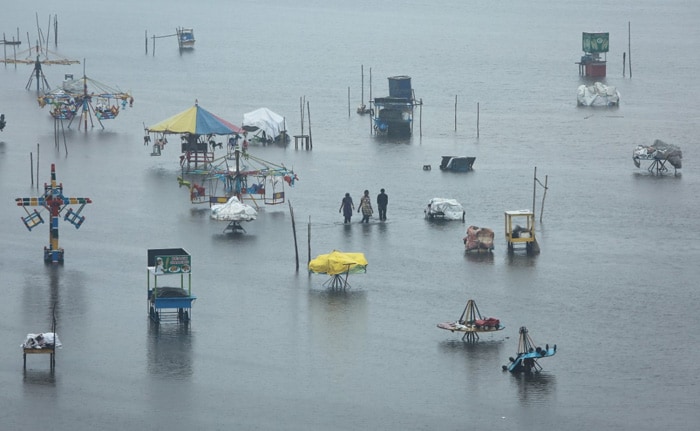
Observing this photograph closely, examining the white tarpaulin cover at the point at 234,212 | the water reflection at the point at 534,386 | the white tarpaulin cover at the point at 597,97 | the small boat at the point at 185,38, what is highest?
the small boat at the point at 185,38

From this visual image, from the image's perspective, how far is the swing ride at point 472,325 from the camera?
3406 cm

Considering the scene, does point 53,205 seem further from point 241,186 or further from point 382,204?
point 382,204

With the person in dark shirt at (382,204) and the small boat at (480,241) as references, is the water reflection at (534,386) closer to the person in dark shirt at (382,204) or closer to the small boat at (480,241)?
the small boat at (480,241)

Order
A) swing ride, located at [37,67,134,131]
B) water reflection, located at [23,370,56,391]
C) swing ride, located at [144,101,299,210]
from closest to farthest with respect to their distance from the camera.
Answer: water reflection, located at [23,370,56,391] < swing ride, located at [144,101,299,210] < swing ride, located at [37,67,134,131]

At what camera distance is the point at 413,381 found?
3147 cm

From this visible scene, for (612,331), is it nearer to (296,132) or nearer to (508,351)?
(508,351)

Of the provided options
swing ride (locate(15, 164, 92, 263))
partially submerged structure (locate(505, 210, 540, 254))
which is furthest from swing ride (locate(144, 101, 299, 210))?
partially submerged structure (locate(505, 210, 540, 254))

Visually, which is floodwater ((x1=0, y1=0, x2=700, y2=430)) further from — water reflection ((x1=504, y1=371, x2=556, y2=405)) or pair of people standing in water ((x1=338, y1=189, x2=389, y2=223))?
pair of people standing in water ((x1=338, y1=189, x2=389, y2=223))

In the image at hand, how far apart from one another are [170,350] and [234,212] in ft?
43.1

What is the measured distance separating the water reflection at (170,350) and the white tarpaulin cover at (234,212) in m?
10.7

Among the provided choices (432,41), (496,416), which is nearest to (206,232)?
(496,416)

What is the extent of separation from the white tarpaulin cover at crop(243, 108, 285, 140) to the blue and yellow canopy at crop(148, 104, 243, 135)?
8638mm

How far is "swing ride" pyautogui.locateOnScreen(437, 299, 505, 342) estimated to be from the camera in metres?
34.1

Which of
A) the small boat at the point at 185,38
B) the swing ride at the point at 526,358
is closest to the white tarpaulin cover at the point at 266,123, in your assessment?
the swing ride at the point at 526,358
